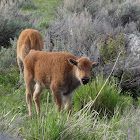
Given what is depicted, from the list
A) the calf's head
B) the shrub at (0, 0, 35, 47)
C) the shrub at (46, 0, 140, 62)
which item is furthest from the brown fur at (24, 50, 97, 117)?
the shrub at (0, 0, 35, 47)

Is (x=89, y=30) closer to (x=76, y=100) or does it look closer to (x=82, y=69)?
(x=76, y=100)

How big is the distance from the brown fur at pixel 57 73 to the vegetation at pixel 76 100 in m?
0.33

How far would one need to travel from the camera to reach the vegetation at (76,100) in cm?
366

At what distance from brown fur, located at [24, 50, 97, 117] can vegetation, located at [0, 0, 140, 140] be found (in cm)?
33

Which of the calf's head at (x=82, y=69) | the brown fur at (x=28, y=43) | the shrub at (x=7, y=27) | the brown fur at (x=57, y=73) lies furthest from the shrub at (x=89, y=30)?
the calf's head at (x=82, y=69)

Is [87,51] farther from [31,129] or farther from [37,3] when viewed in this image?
[37,3]

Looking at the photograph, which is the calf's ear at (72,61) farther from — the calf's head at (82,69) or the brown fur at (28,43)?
the brown fur at (28,43)

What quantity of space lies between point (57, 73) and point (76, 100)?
3.44 feet

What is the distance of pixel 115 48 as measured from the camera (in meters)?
7.92

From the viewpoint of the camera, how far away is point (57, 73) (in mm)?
5438

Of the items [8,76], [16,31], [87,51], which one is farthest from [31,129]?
[16,31]

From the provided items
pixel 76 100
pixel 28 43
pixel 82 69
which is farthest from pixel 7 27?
pixel 82 69

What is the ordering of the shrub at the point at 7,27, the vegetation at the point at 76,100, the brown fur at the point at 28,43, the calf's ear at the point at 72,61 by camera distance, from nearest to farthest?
the vegetation at the point at 76,100 → the calf's ear at the point at 72,61 → the brown fur at the point at 28,43 → the shrub at the point at 7,27

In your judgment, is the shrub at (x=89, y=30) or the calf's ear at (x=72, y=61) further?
the shrub at (x=89, y=30)
